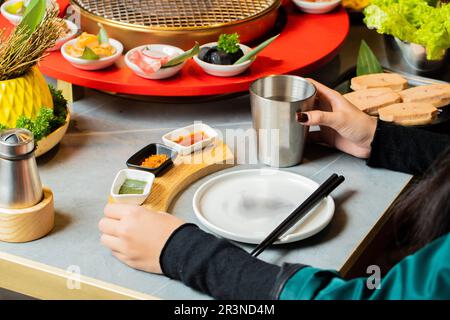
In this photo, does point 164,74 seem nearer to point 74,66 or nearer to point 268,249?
point 74,66

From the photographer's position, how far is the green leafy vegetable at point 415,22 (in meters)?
2.10

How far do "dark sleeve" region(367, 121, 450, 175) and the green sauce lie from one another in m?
0.55

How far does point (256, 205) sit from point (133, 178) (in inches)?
10.5

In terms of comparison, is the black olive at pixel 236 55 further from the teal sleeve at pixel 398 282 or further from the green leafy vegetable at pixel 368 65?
the teal sleeve at pixel 398 282

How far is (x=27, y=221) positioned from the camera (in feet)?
4.73

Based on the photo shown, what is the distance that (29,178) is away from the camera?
1.42 metres

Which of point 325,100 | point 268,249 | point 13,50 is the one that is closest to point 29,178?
point 13,50

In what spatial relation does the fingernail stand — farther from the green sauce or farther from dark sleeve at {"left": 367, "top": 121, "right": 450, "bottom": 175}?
the green sauce

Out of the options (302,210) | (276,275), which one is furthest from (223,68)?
(276,275)

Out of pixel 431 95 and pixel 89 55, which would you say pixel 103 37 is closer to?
pixel 89 55

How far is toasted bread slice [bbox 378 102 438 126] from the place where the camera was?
1838mm

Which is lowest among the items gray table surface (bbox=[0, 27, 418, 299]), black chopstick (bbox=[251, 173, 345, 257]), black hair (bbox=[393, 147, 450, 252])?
gray table surface (bbox=[0, 27, 418, 299])

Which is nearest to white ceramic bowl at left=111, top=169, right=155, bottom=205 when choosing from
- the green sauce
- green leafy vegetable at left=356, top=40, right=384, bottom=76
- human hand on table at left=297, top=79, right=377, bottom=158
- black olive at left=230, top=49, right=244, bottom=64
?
the green sauce

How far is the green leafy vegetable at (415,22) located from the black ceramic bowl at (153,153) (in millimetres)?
809
